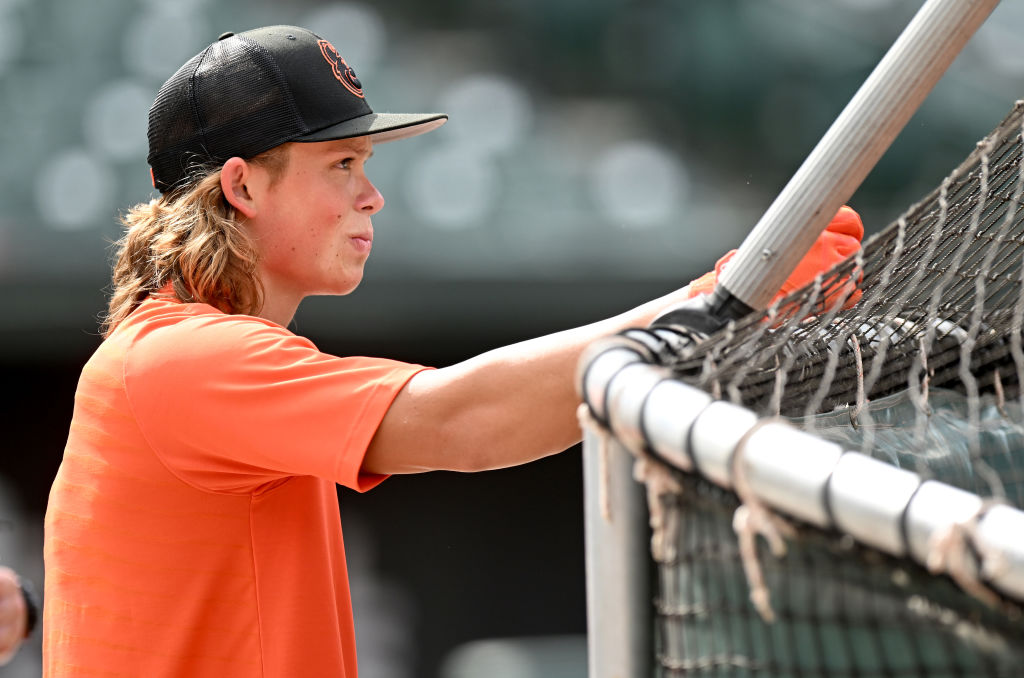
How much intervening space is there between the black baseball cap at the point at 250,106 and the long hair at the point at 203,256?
0.03 m

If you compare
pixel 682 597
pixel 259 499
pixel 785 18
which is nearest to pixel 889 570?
pixel 682 597

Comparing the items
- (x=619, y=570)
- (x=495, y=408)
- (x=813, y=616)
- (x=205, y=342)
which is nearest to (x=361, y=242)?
(x=205, y=342)

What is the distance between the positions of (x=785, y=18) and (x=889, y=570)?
3.88 m

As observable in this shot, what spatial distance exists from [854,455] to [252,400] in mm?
583

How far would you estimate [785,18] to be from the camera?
411cm

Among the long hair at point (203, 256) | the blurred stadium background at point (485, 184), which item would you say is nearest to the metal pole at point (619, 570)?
the long hair at point (203, 256)

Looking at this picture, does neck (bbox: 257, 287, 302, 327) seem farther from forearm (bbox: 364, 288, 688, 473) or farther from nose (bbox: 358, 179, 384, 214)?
forearm (bbox: 364, 288, 688, 473)

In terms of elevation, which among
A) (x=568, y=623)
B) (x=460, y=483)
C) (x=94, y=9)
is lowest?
(x=568, y=623)

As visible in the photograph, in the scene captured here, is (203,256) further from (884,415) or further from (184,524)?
(884,415)

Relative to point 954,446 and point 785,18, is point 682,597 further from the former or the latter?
point 785,18

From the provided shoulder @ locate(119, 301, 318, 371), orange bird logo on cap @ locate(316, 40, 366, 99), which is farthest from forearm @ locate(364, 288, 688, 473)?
orange bird logo on cap @ locate(316, 40, 366, 99)

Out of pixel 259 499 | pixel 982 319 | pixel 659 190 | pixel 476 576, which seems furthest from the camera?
pixel 659 190

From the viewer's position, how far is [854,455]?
0.52 meters

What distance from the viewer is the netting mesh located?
0.56m
